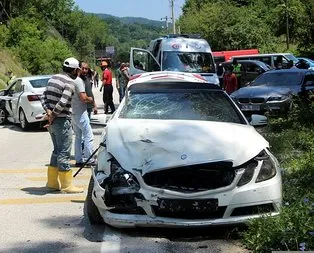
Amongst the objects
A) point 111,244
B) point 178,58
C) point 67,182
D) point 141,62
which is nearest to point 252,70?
point 178,58

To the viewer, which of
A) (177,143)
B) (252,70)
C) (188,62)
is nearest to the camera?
(177,143)

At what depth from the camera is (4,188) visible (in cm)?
795

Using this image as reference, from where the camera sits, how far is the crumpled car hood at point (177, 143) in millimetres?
5168

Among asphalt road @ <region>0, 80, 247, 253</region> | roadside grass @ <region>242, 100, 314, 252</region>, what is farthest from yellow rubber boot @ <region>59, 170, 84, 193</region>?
roadside grass @ <region>242, 100, 314, 252</region>

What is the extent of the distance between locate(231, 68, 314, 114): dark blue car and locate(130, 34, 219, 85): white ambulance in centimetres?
301

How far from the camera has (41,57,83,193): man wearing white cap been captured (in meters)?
7.26

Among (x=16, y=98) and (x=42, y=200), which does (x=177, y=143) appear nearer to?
(x=42, y=200)

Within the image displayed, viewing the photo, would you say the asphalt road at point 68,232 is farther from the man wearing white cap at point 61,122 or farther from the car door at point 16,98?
the car door at point 16,98

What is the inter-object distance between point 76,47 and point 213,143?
10503 centimetres

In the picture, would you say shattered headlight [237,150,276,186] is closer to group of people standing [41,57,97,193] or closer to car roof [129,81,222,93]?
car roof [129,81,222,93]

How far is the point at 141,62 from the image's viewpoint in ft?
62.2

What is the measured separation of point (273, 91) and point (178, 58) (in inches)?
211

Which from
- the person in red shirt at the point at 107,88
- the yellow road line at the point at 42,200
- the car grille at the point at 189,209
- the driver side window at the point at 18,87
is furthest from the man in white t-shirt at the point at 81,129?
the person in red shirt at the point at 107,88

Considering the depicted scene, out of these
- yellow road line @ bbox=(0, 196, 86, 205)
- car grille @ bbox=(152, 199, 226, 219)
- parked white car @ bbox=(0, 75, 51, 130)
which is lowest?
parked white car @ bbox=(0, 75, 51, 130)
